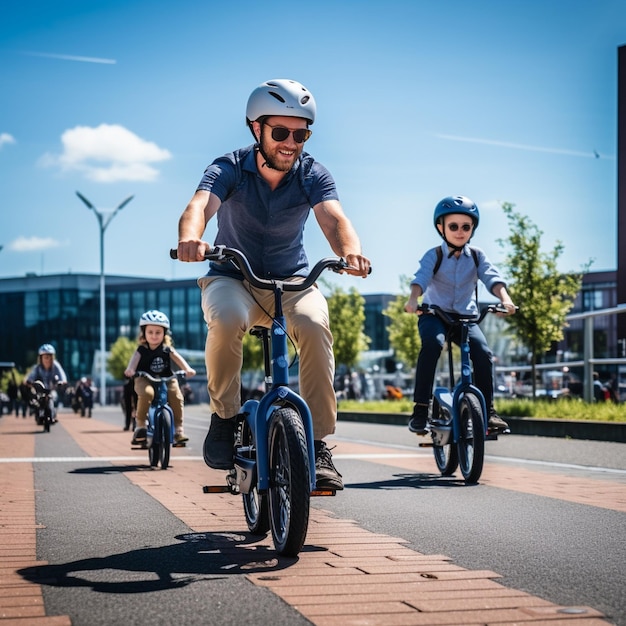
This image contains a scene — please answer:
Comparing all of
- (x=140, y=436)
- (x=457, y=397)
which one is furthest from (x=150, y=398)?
(x=457, y=397)

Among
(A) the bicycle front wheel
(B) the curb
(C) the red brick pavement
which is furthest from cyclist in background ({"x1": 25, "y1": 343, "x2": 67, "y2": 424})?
(C) the red brick pavement

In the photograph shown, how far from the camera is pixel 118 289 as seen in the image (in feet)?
344

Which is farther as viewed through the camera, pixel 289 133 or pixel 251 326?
pixel 251 326

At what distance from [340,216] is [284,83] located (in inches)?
26.4

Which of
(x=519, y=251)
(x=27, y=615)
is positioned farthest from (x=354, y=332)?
(x=27, y=615)

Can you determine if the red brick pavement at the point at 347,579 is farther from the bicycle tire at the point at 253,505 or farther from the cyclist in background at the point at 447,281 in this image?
the cyclist in background at the point at 447,281

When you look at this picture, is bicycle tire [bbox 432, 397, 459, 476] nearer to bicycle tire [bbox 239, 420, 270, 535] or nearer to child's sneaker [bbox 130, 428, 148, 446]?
child's sneaker [bbox 130, 428, 148, 446]

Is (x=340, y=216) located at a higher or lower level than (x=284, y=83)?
lower

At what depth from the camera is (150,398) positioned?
1093cm

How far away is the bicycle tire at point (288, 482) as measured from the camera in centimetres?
408

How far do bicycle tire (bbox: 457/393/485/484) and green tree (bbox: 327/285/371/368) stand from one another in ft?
162

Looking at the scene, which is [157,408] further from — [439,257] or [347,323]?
[347,323]

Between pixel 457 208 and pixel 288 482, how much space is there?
4.78 m

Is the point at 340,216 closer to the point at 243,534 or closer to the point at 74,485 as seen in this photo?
the point at 243,534
